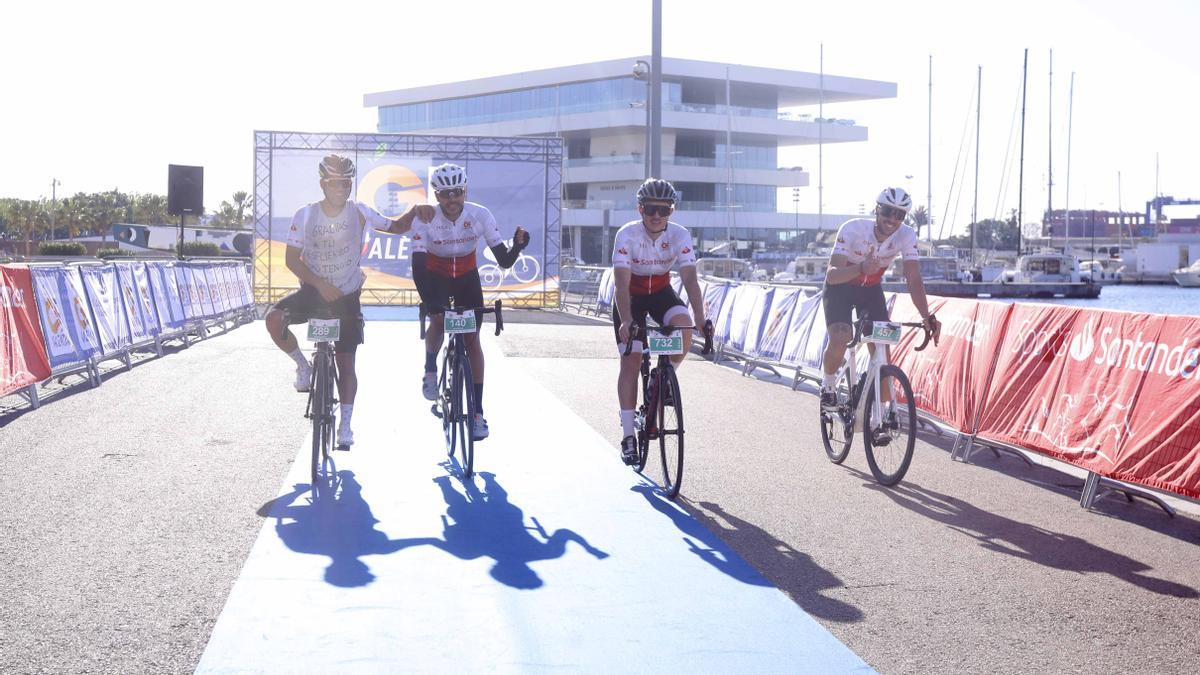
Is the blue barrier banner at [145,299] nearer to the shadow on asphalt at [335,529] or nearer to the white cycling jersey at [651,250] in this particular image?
the shadow on asphalt at [335,529]

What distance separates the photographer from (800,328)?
1433cm

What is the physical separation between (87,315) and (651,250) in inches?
338

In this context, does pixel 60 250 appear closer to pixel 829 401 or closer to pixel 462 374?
pixel 462 374

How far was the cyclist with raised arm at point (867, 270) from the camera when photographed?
8.09 metres

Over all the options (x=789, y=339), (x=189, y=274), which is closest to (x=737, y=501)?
(x=789, y=339)

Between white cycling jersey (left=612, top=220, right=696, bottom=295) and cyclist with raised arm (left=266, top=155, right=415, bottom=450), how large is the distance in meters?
1.69

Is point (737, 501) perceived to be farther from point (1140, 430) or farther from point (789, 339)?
point (789, 339)

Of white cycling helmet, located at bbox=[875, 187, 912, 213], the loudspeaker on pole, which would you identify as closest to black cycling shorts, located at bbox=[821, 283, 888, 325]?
white cycling helmet, located at bbox=[875, 187, 912, 213]

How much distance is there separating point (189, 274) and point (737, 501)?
15.8 meters

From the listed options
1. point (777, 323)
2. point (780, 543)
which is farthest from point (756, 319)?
point (780, 543)

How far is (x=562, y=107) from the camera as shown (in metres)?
78.8

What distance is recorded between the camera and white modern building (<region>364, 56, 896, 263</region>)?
76.6m

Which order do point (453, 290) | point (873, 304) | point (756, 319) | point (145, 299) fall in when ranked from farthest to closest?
1. point (145, 299)
2. point (756, 319)
3. point (873, 304)
4. point (453, 290)

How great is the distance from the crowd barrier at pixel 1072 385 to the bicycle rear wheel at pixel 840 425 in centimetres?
111
